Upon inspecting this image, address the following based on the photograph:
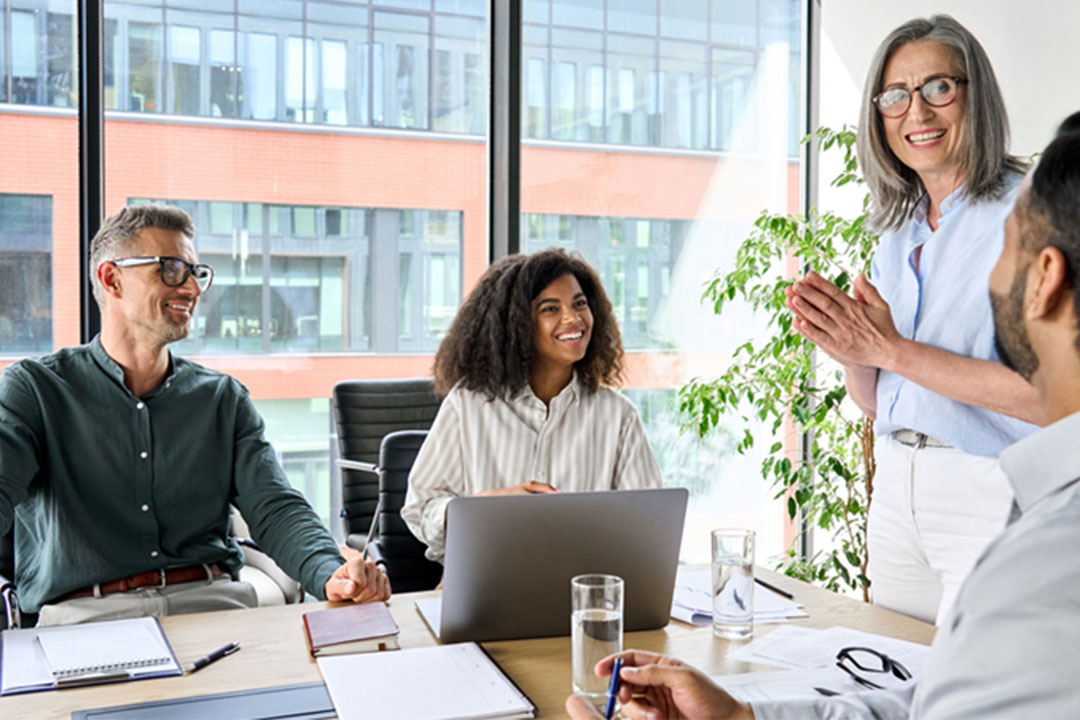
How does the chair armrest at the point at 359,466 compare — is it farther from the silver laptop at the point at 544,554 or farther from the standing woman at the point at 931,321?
the standing woman at the point at 931,321

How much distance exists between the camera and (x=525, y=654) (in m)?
1.52

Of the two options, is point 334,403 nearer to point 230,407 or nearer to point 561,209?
point 230,407

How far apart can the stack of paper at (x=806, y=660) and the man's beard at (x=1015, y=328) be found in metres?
0.53

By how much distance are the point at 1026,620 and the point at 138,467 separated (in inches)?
76.9

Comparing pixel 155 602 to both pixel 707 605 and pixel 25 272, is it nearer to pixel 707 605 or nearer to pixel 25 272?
pixel 707 605

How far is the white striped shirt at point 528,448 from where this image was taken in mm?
2314

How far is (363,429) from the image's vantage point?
10.1ft

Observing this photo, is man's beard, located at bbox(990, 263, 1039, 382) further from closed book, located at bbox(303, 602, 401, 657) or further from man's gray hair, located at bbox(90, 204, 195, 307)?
man's gray hair, located at bbox(90, 204, 195, 307)

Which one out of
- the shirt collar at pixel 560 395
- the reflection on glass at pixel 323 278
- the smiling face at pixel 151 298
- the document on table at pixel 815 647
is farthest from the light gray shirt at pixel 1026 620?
the reflection on glass at pixel 323 278

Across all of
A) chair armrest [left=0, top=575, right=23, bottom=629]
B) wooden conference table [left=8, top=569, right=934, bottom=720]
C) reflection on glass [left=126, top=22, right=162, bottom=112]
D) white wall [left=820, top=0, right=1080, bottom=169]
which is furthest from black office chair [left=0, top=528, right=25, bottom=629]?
white wall [left=820, top=0, right=1080, bottom=169]

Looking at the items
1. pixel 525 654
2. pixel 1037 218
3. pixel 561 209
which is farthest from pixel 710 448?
pixel 1037 218

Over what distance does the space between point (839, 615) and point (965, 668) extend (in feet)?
3.39

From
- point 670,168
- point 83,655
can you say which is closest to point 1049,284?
point 83,655

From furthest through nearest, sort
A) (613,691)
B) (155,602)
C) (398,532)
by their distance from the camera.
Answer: (398,532) → (155,602) → (613,691)
